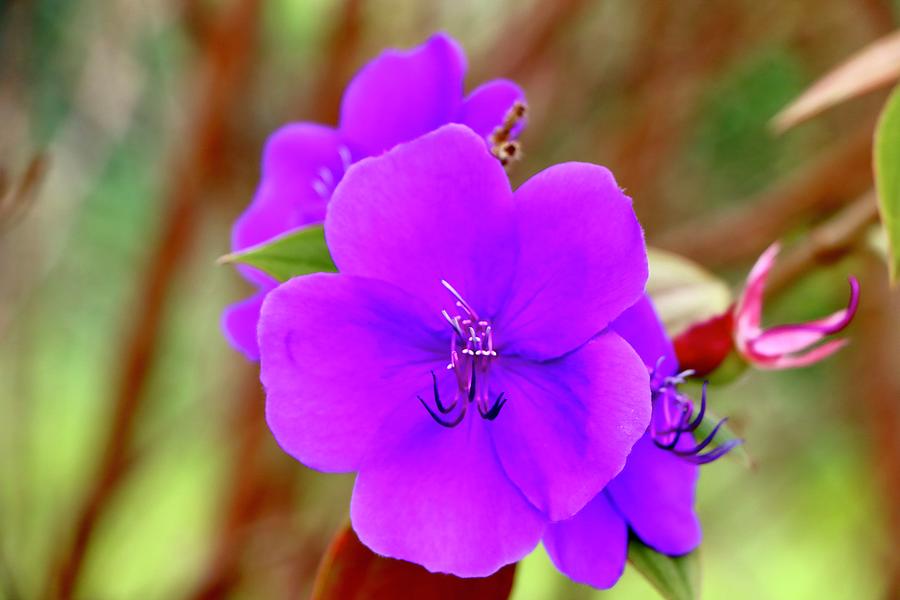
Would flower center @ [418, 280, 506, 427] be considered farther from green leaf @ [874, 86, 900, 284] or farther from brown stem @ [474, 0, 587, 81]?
brown stem @ [474, 0, 587, 81]

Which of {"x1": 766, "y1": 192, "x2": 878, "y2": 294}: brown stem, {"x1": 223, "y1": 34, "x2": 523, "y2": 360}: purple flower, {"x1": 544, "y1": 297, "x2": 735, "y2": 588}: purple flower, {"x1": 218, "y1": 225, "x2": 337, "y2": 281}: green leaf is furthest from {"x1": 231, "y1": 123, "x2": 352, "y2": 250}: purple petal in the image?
{"x1": 766, "y1": 192, "x2": 878, "y2": 294}: brown stem

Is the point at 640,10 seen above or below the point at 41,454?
above

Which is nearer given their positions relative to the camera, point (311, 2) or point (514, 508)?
point (514, 508)

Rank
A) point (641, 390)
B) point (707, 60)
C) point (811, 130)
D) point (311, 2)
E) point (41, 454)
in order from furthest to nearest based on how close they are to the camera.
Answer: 1. point (41, 454)
2. point (311, 2)
3. point (811, 130)
4. point (707, 60)
5. point (641, 390)

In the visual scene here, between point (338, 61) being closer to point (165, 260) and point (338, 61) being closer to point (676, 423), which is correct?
point (165, 260)

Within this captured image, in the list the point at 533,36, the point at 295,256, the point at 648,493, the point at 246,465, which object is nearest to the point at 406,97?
the point at 295,256

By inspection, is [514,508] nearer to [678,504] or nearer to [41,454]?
[678,504]

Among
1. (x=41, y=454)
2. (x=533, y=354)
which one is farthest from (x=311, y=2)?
(x=533, y=354)
